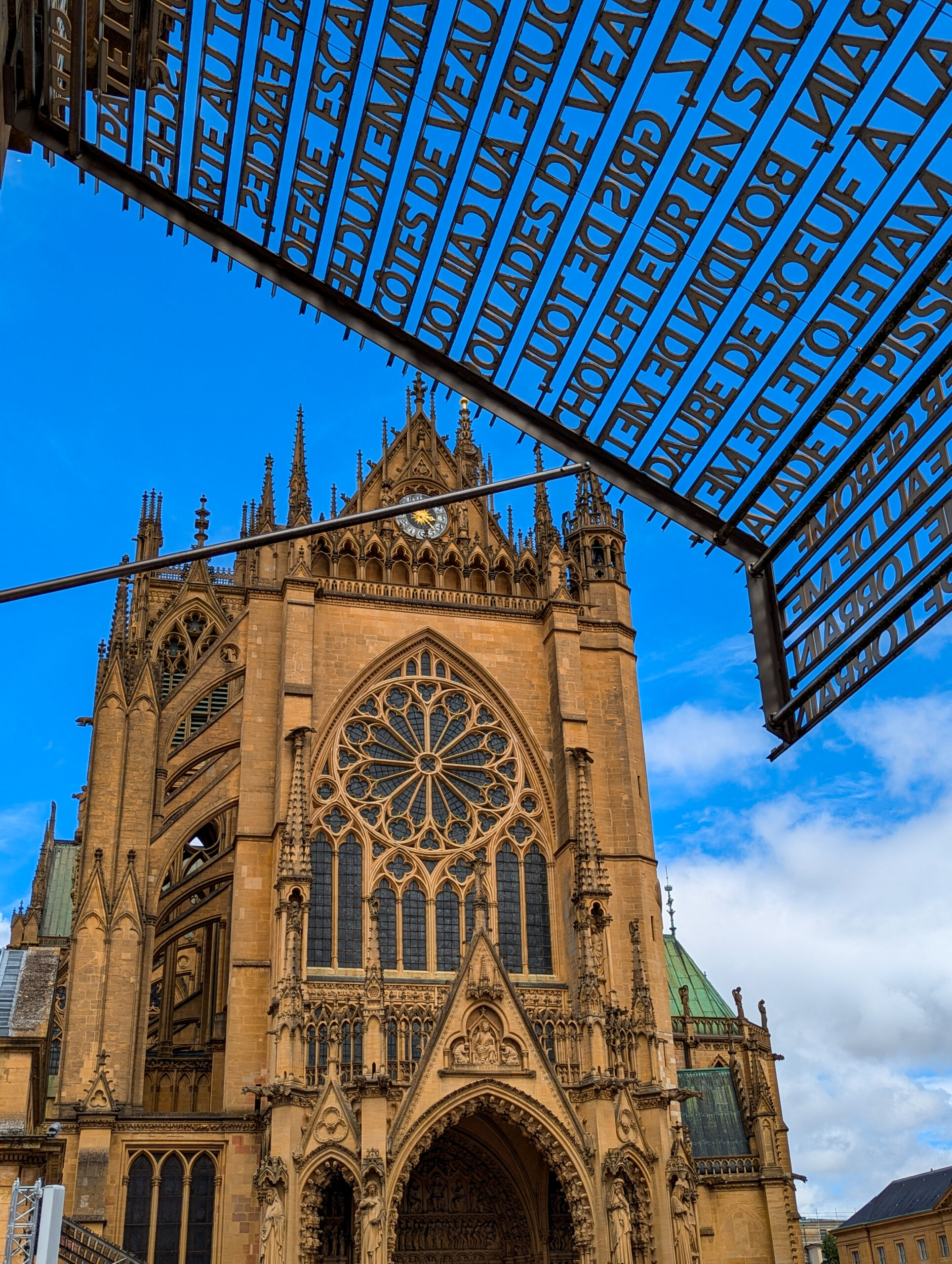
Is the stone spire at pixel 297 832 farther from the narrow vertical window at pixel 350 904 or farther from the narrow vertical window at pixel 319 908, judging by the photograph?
the narrow vertical window at pixel 350 904

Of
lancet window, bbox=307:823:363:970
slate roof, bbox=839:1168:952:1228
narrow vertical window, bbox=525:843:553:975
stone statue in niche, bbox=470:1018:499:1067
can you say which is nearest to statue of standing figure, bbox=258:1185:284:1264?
stone statue in niche, bbox=470:1018:499:1067

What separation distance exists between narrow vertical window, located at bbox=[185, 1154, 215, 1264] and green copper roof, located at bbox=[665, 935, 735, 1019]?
28.6m

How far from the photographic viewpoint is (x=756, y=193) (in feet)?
33.2

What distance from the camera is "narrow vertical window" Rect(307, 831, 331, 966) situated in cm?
3416

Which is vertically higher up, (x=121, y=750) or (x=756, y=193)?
(x=121, y=750)

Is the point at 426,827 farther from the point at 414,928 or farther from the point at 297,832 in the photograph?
the point at 297,832

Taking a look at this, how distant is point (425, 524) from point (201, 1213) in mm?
20747

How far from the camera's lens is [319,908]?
114 ft

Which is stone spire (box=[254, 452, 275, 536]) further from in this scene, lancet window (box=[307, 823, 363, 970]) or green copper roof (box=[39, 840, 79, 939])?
green copper roof (box=[39, 840, 79, 939])

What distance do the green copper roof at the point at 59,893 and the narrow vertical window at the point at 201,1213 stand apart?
25.6 meters

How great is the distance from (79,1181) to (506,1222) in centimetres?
1059

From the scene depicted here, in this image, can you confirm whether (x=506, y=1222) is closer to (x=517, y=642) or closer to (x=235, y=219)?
(x=517, y=642)

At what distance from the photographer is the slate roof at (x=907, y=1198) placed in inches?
2933

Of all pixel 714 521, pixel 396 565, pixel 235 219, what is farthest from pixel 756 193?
pixel 396 565
